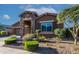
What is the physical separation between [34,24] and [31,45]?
49 cm

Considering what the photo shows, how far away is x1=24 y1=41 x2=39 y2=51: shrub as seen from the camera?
27.1ft

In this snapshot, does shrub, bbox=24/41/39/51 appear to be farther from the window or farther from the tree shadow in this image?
the window

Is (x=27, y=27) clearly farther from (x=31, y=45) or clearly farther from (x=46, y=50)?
(x=46, y=50)

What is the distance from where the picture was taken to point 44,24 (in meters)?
8.48

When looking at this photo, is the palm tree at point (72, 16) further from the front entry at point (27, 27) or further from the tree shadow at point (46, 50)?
the front entry at point (27, 27)

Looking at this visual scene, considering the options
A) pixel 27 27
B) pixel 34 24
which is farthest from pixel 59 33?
pixel 27 27

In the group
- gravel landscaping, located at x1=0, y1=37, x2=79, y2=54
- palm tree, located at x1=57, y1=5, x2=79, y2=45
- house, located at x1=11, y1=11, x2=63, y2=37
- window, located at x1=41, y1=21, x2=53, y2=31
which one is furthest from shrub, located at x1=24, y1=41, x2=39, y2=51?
palm tree, located at x1=57, y1=5, x2=79, y2=45

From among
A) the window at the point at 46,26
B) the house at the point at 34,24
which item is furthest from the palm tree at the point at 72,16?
the window at the point at 46,26

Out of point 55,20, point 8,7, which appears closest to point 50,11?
point 55,20

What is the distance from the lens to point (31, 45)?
8.27 m

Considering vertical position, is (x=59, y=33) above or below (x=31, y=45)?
above
